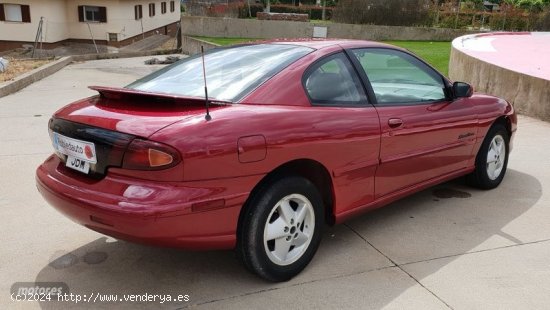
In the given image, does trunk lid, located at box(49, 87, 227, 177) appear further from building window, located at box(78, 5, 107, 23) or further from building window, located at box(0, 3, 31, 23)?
building window, located at box(78, 5, 107, 23)

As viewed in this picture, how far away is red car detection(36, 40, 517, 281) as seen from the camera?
2746 millimetres

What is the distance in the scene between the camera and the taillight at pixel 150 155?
2.70 metres

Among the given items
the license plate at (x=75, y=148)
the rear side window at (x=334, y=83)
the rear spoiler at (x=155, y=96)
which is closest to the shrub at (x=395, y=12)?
the rear side window at (x=334, y=83)

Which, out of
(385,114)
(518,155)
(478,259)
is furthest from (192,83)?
(518,155)

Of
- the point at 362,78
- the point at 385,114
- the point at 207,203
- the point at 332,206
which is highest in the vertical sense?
the point at 362,78

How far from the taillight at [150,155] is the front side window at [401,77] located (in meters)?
1.83

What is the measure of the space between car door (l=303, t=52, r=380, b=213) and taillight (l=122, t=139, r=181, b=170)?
0.95 meters

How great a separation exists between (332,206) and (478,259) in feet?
3.64

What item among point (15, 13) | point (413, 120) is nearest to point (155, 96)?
point (413, 120)

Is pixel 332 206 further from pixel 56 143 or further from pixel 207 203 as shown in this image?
pixel 56 143

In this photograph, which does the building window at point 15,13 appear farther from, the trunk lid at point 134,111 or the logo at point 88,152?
→ the logo at point 88,152

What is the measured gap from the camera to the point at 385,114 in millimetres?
3719

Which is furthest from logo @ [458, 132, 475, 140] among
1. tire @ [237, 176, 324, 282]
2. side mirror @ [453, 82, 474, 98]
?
tire @ [237, 176, 324, 282]

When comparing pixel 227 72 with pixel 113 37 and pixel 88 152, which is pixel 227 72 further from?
pixel 113 37
